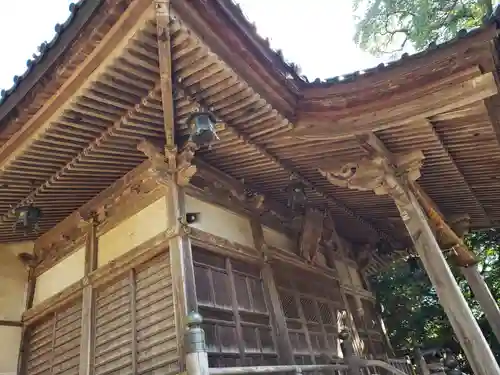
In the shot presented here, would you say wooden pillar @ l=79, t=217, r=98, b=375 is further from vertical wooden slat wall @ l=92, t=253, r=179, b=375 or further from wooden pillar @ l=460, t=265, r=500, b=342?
wooden pillar @ l=460, t=265, r=500, b=342

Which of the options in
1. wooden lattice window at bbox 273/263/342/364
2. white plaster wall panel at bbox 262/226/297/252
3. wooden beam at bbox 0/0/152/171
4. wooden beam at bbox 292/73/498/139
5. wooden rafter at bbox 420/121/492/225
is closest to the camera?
wooden beam at bbox 0/0/152/171

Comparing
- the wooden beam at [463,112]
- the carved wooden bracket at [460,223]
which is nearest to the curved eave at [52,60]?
the wooden beam at [463,112]

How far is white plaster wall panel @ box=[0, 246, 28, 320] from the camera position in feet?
20.4

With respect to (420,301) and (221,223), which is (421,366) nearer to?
(221,223)

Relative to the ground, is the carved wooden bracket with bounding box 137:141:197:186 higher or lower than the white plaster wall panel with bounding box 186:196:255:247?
higher

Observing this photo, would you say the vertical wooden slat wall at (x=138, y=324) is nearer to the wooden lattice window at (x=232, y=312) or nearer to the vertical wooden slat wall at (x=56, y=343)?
the wooden lattice window at (x=232, y=312)

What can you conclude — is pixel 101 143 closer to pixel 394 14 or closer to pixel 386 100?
pixel 386 100

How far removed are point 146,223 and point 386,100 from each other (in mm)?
3183

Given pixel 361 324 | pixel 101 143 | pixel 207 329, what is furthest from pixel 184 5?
pixel 361 324

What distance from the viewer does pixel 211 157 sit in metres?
5.43

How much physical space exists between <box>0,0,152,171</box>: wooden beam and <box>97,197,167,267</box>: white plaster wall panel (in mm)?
1541

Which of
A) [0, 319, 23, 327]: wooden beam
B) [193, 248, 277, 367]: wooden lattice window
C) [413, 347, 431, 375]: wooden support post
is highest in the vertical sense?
[0, 319, 23, 327]: wooden beam

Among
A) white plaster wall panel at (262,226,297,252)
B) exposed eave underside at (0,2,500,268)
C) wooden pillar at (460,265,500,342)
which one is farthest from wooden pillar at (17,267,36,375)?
wooden pillar at (460,265,500,342)

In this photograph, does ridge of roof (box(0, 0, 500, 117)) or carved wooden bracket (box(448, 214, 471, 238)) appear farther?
carved wooden bracket (box(448, 214, 471, 238))
